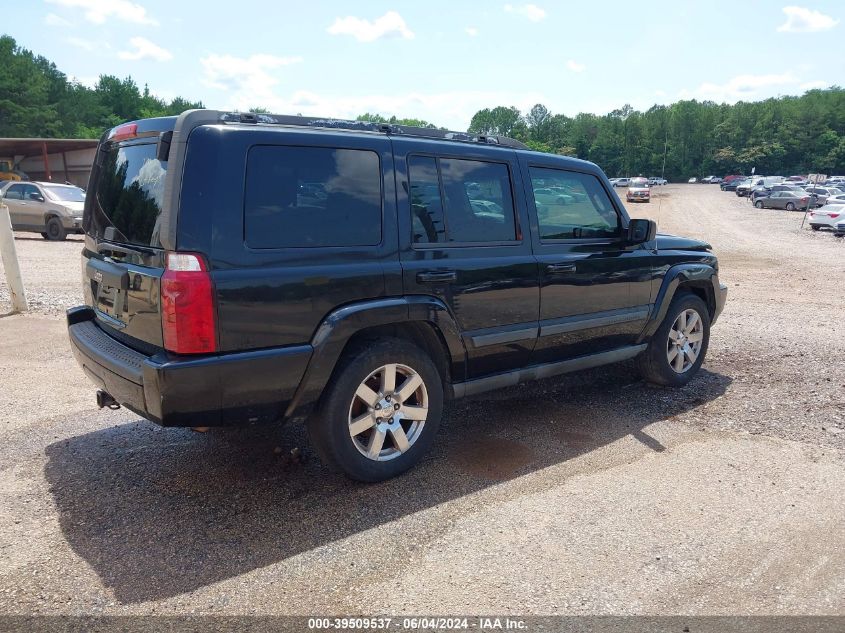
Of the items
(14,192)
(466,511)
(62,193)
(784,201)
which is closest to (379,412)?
(466,511)

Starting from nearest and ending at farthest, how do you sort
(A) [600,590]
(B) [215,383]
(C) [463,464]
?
(A) [600,590] < (B) [215,383] < (C) [463,464]

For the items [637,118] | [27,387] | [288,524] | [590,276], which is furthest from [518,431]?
[637,118]

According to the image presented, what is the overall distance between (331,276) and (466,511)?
4.80 ft

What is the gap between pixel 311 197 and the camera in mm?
3355

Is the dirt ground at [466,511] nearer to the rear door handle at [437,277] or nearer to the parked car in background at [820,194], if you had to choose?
the rear door handle at [437,277]

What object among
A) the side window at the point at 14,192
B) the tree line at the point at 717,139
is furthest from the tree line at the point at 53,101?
the tree line at the point at 717,139

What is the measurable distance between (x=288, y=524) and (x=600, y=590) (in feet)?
5.13

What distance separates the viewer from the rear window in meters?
3.22

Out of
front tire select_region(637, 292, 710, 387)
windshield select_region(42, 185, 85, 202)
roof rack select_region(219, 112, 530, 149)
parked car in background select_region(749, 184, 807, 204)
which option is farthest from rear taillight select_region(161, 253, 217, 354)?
parked car in background select_region(749, 184, 807, 204)

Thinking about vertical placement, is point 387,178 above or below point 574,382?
above

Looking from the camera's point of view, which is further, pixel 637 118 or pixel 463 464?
pixel 637 118

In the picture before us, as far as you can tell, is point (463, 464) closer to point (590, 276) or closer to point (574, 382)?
point (590, 276)

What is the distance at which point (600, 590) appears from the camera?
2.80 metres

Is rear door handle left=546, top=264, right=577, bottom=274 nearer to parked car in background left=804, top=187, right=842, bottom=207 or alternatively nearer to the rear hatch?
the rear hatch
